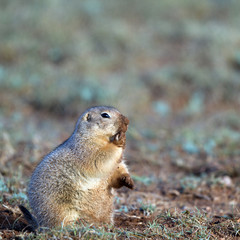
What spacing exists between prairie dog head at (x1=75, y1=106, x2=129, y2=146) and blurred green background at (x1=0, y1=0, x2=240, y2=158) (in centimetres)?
276

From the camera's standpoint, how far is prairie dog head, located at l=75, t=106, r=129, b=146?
3.74 meters

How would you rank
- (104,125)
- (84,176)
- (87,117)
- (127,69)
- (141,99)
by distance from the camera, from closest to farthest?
(84,176)
(104,125)
(87,117)
(141,99)
(127,69)

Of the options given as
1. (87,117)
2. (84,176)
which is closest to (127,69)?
(87,117)

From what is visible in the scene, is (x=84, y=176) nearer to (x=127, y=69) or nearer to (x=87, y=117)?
(x=87, y=117)

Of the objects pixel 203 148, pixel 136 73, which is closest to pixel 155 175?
pixel 203 148

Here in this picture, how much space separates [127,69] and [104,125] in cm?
719

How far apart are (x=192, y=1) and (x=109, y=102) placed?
24.1 ft

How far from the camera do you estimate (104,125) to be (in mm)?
3779

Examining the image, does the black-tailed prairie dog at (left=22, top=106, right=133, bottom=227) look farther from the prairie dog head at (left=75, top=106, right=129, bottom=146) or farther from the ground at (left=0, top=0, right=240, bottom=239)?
the ground at (left=0, top=0, right=240, bottom=239)

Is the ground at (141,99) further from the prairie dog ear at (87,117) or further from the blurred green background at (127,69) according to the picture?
the prairie dog ear at (87,117)

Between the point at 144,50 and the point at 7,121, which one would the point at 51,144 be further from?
the point at 144,50

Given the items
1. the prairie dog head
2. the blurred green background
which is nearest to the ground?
the blurred green background

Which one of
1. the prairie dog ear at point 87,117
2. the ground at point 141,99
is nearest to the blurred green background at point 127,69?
the ground at point 141,99

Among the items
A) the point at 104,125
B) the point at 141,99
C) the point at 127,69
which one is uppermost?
the point at 127,69
